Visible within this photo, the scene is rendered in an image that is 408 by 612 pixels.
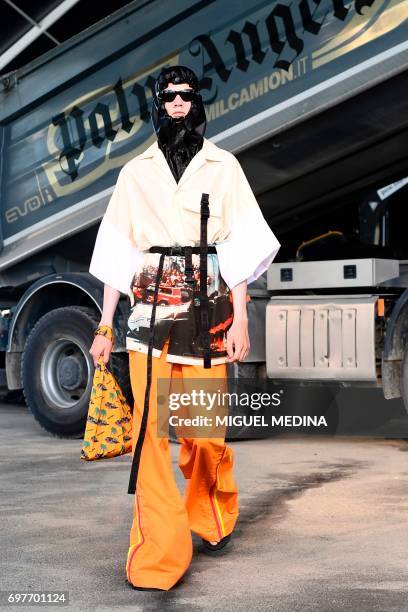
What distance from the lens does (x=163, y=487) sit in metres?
4.36

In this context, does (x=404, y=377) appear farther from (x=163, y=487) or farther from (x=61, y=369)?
(x=163, y=487)

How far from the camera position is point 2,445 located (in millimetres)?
8297

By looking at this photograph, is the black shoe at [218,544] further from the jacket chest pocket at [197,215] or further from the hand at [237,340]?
the jacket chest pocket at [197,215]

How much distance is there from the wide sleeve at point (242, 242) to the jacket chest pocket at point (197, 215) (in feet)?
0.18

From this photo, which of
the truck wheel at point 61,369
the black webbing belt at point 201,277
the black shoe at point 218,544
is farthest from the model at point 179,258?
the truck wheel at point 61,369

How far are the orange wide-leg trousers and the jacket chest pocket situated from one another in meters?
0.42

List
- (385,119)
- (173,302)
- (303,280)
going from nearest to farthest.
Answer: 1. (173,302)
2. (385,119)
3. (303,280)

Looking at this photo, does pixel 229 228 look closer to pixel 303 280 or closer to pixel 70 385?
pixel 303 280

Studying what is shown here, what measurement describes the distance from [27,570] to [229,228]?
1471mm

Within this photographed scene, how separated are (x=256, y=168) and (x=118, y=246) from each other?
3.52 m

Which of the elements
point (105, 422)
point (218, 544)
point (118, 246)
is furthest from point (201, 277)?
point (218, 544)

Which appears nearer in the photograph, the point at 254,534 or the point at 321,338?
the point at 254,534

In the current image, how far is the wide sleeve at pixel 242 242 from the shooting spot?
14.9ft

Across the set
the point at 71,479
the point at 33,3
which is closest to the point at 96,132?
the point at 33,3
